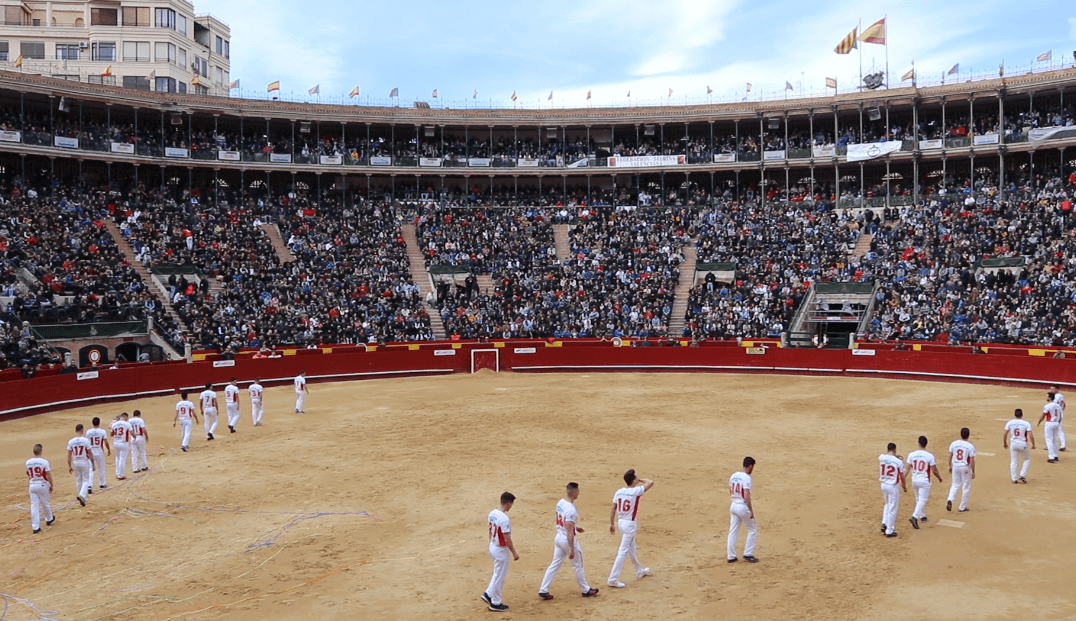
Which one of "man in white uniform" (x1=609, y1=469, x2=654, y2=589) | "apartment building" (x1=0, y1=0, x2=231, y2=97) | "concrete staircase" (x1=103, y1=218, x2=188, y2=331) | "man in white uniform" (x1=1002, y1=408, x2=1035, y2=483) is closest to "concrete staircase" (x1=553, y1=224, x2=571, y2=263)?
"concrete staircase" (x1=103, y1=218, x2=188, y2=331)

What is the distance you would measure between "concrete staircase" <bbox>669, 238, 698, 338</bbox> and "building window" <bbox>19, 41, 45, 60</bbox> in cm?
4925

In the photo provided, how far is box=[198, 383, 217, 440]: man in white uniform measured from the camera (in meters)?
22.1

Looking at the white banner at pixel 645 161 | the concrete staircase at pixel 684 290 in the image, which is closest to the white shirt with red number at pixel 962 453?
the concrete staircase at pixel 684 290

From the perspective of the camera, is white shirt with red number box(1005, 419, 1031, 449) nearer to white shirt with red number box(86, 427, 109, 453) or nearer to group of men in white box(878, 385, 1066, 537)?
group of men in white box(878, 385, 1066, 537)

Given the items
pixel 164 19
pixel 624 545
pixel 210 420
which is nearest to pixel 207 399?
pixel 210 420

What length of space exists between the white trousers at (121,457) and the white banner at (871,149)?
150ft

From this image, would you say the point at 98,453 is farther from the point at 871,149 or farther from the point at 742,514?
the point at 871,149

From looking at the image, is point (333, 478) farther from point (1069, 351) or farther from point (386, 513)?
point (1069, 351)

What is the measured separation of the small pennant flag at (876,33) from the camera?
162 feet

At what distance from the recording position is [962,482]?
1449 cm

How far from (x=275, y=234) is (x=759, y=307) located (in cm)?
2832

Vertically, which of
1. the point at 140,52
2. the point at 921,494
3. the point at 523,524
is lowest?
the point at 523,524

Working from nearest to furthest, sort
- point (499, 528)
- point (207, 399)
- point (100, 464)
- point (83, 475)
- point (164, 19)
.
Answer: point (499, 528), point (83, 475), point (100, 464), point (207, 399), point (164, 19)

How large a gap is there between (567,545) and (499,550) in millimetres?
890
